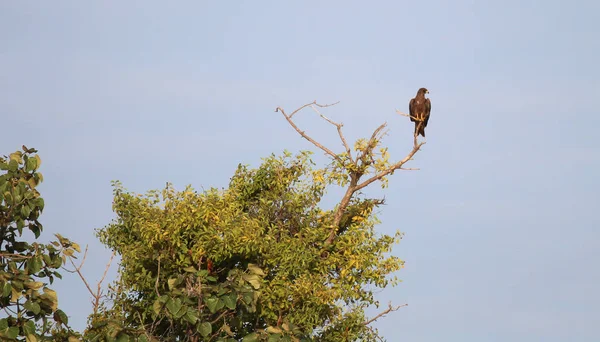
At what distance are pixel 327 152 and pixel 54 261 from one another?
590 cm

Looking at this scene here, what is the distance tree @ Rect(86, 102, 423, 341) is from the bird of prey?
5.03ft

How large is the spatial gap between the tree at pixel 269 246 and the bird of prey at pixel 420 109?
1533 mm

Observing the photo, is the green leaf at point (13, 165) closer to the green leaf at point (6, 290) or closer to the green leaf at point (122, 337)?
the green leaf at point (6, 290)

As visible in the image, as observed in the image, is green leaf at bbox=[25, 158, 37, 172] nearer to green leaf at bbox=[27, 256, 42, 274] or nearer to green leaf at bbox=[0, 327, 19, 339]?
green leaf at bbox=[27, 256, 42, 274]

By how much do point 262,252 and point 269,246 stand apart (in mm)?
160

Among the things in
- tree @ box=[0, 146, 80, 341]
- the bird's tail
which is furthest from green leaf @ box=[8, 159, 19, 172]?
the bird's tail

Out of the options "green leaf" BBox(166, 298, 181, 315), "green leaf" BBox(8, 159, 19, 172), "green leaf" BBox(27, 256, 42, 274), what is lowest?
"green leaf" BBox(166, 298, 181, 315)

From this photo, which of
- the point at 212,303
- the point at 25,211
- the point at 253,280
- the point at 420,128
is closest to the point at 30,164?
the point at 25,211

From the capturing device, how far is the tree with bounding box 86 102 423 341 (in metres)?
15.6

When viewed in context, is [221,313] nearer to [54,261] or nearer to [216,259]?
[216,259]

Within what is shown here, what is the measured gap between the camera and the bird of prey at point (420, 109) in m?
17.7

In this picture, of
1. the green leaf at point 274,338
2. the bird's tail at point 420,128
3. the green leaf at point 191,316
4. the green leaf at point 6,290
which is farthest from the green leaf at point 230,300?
the bird's tail at point 420,128

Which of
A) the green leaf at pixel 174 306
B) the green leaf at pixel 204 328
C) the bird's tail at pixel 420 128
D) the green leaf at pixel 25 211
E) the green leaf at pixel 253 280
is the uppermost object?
the bird's tail at pixel 420 128

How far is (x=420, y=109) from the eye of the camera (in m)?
18.3
